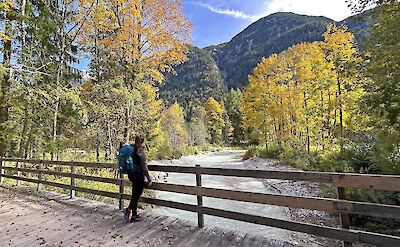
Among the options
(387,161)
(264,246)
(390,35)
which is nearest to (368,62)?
(390,35)

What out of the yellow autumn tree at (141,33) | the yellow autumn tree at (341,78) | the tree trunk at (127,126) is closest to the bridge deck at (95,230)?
the tree trunk at (127,126)

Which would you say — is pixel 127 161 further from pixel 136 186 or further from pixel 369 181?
pixel 369 181

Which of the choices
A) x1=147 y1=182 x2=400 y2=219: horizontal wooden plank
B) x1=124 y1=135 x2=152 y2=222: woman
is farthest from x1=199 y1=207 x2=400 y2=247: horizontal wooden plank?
x1=124 y1=135 x2=152 y2=222: woman

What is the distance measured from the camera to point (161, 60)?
12781 millimetres

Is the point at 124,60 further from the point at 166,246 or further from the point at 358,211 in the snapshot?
the point at 358,211

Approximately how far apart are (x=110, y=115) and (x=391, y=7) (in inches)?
451

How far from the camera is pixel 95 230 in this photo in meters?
5.35

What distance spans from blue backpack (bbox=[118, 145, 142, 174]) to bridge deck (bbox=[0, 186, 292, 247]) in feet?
3.60

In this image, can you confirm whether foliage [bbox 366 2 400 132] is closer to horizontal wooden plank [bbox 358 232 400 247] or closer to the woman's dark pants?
horizontal wooden plank [bbox 358 232 400 247]

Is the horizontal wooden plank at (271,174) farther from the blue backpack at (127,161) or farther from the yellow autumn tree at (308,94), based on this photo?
the yellow autumn tree at (308,94)

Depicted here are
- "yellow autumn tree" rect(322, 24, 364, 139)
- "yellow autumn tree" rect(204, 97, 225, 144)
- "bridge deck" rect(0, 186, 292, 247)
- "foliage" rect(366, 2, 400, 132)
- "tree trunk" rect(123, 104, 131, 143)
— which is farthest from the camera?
"yellow autumn tree" rect(204, 97, 225, 144)

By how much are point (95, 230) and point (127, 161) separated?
1435 mm

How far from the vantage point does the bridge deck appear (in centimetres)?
462

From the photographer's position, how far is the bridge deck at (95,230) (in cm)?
462
